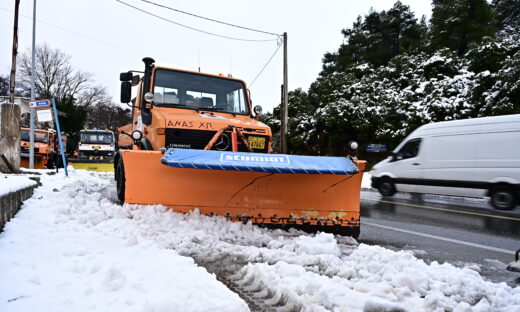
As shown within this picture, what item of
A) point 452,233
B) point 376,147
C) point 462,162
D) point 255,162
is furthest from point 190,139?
point 376,147

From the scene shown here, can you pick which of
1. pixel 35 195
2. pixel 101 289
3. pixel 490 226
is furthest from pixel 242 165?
pixel 490 226

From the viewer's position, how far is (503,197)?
873 centimetres

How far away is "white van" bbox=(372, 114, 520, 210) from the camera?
868cm

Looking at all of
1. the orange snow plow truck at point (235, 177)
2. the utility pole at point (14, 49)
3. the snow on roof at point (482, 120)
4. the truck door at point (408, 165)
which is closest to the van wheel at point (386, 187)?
the truck door at point (408, 165)

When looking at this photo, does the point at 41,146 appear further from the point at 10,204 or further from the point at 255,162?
the point at 255,162

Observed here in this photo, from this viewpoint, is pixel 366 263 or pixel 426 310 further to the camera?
pixel 366 263

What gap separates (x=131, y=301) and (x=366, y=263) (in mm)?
2003

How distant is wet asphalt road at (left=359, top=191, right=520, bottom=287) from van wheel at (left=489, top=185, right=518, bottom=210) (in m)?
0.17

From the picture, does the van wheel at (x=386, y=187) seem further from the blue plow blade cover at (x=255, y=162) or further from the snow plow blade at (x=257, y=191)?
the blue plow blade cover at (x=255, y=162)

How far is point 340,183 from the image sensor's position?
4832 millimetres

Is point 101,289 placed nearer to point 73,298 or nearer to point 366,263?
point 73,298

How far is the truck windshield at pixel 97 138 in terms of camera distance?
826 inches

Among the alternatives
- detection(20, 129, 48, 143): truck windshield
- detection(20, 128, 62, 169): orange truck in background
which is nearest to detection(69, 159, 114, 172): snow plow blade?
detection(20, 128, 62, 169): orange truck in background

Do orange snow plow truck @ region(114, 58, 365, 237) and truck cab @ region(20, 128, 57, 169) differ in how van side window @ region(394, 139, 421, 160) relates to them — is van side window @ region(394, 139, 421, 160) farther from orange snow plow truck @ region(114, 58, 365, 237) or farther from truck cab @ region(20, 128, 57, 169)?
truck cab @ region(20, 128, 57, 169)
